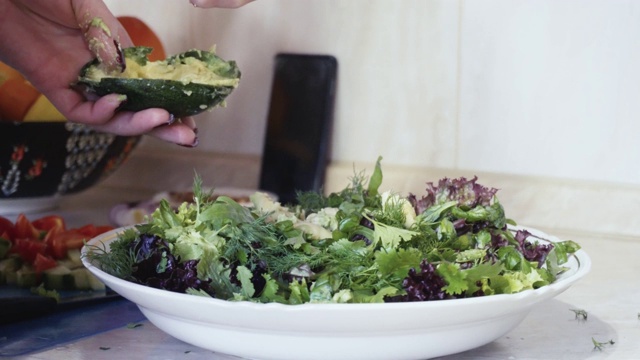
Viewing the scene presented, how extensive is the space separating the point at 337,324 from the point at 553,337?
31 cm

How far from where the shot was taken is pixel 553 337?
37.8 inches

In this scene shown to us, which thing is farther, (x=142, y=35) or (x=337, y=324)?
(x=142, y=35)

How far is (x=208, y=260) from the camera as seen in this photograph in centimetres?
85

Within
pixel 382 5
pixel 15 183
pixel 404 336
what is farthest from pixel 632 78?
pixel 15 183

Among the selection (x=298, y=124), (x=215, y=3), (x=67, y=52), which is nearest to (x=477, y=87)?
(x=298, y=124)

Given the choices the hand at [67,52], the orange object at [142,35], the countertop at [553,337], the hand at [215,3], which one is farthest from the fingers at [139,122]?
the orange object at [142,35]

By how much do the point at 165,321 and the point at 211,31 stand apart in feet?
3.46

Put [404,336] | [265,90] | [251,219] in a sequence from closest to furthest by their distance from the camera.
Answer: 1. [404,336]
2. [251,219]
3. [265,90]

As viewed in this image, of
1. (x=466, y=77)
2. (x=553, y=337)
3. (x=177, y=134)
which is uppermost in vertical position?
(x=466, y=77)

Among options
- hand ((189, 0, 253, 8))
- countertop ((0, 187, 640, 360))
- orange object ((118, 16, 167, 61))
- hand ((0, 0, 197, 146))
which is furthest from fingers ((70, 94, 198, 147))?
orange object ((118, 16, 167, 61))

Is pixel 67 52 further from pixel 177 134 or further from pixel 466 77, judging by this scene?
pixel 466 77

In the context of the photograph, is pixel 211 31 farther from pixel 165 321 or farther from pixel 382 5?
pixel 165 321

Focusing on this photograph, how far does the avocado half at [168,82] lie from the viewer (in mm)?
1154

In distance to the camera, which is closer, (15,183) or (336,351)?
(336,351)
